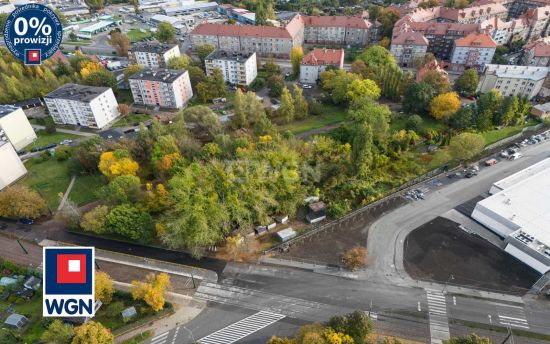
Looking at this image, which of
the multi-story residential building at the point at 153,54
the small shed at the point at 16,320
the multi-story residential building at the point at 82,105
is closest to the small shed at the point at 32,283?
the small shed at the point at 16,320

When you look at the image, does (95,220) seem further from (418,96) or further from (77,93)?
(418,96)

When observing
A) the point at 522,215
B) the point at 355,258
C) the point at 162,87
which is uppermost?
the point at 162,87

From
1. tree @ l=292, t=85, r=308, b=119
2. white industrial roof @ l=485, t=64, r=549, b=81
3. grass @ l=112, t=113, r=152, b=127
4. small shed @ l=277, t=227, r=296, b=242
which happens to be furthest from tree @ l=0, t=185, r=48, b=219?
white industrial roof @ l=485, t=64, r=549, b=81

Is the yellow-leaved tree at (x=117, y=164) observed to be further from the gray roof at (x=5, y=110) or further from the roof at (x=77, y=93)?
the gray roof at (x=5, y=110)

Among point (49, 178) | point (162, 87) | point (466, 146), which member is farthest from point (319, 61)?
point (49, 178)

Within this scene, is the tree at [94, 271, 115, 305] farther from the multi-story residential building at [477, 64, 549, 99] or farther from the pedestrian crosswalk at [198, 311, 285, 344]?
the multi-story residential building at [477, 64, 549, 99]

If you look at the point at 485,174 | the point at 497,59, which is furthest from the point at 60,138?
the point at 497,59
